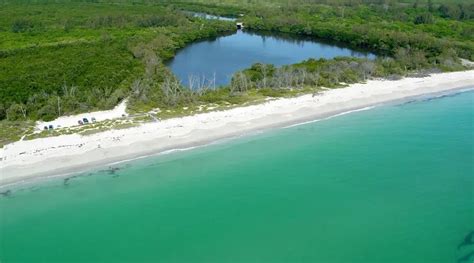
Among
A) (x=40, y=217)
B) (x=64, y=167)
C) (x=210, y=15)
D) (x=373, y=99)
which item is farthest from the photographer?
Result: (x=210, y=15)

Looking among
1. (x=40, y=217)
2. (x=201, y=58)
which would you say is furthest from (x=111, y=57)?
(x=40, y=217)

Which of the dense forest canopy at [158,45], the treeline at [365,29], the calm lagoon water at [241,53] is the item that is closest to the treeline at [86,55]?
the dense forest canopy at [158,45]

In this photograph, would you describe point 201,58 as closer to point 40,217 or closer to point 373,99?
point 373,99

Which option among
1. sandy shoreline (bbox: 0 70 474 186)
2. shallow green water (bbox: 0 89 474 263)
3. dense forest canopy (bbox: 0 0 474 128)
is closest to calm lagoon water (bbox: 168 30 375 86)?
dense forest canopy (bbox: 0 0 474 128)

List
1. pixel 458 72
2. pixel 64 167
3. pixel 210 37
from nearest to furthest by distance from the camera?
1. pixel 64 167
2. pixel 458 72
3. pixel 210 37

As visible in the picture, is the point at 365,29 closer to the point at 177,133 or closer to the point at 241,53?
the point at 241,53

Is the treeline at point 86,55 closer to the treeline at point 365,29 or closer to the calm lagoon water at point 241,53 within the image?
the calm lagoon water at point 241,53

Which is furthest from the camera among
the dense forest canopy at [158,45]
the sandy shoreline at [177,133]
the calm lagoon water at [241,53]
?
the calm lagoon water at [241,53]

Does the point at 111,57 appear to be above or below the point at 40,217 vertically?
above
